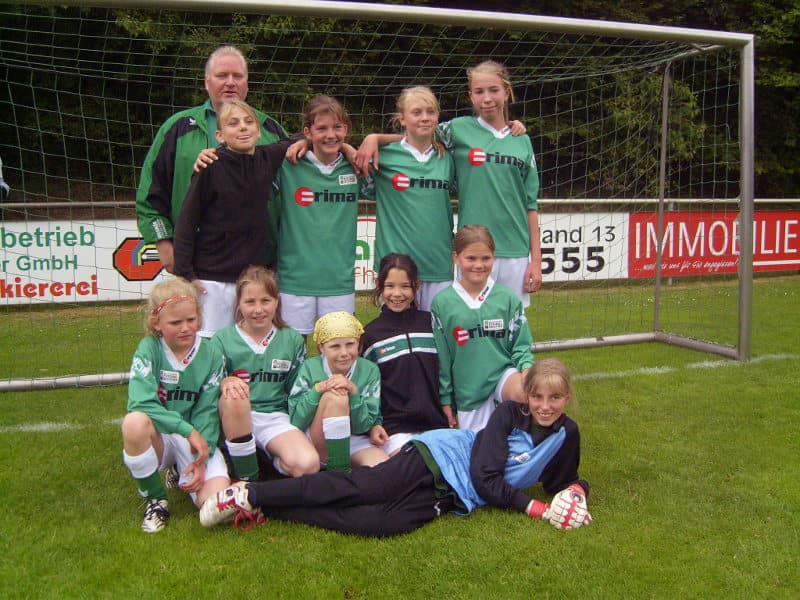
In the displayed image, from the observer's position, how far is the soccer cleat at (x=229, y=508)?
2695 mm

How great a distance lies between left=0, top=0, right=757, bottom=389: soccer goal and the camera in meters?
5.29

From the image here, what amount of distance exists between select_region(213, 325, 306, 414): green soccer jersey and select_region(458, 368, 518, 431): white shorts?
783mm

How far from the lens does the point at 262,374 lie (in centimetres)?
317

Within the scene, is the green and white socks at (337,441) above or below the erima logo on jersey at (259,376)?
below

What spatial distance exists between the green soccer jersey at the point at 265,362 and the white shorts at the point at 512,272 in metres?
1.17

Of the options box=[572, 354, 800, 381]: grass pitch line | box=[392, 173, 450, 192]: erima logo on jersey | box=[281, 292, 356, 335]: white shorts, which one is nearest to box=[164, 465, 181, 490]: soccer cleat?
box=[281, 292, 356, 335]: white shorts

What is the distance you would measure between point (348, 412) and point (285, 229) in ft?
3.43

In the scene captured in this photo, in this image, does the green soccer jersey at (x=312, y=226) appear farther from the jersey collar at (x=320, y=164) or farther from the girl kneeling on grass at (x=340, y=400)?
the girl kneeling on grass at (x=340, y=400)

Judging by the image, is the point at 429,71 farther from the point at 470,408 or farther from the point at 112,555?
the point at 112,555

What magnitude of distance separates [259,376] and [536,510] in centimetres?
122

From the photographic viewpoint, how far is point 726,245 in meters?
9.30

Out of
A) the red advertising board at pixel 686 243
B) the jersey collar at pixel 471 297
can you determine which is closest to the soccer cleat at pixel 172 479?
the jersey collar at pixel 471 297

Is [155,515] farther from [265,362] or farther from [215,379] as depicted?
[265,362]

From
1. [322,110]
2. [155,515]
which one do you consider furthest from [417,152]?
[155,515]
